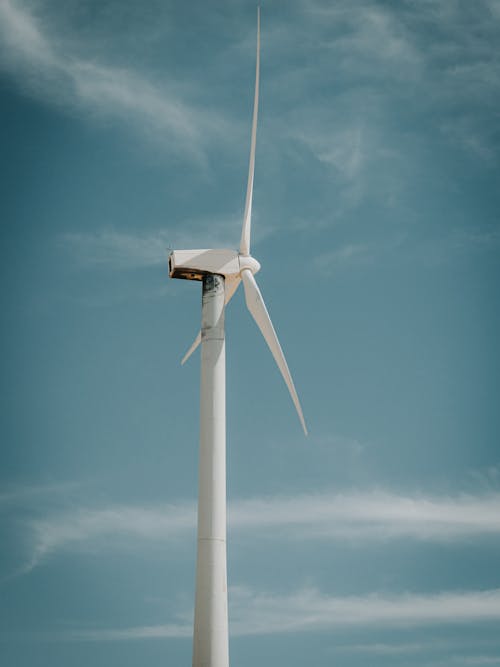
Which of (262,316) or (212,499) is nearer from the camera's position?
(212,499)

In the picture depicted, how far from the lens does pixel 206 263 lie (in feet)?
123

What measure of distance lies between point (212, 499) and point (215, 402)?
4201 millimetres

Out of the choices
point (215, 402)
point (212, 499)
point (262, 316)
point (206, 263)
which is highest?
point (206, 263)

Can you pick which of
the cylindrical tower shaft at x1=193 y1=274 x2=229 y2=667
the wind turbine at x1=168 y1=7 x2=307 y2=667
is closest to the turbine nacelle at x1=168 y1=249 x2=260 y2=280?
the wind turbine at x1=168 y1=7 x2=307 y2=667

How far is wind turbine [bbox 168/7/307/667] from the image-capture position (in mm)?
30641

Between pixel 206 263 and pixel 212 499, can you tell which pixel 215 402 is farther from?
pixel 206 263

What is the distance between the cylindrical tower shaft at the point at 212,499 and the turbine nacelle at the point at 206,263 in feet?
3.03

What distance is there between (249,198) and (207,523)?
17.3 m

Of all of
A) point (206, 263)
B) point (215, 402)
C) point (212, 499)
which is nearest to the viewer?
point (212, 499)

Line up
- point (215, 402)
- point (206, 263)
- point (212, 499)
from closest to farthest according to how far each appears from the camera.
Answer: point (212, 499) < point (215, 402) < point (206, 263)

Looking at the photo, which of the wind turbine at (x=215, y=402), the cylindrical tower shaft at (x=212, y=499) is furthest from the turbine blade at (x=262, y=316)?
the cylindrical tower shaft at (x=212, y=499)

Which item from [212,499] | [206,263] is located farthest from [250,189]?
[212,499]

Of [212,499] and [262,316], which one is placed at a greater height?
[262,316]

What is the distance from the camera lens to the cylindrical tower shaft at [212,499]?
99.8 ft
